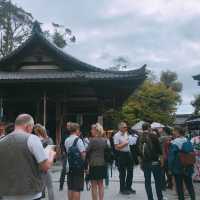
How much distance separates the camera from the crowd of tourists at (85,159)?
4941 millimetres

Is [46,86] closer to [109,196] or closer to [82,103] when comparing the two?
[82,103]

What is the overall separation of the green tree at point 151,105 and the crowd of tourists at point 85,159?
3773cm

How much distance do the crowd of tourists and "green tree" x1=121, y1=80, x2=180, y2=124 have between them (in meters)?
37.7

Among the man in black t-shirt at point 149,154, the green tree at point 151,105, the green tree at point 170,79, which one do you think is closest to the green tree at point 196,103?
the green tree at point 151,105

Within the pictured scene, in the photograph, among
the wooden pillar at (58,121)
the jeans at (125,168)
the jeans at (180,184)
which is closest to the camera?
the jeans at (180,184)

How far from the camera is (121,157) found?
11.1 metres

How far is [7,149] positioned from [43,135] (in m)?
3.99

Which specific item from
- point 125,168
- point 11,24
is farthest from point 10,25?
point 125,168

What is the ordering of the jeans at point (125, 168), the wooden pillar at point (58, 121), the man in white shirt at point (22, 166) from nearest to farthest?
the man in white shirt at point (22, 166) < the jeans at point (125, 168) < the wooden pillar at point (58, 121)

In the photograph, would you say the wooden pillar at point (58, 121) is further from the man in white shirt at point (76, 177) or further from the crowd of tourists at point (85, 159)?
the man in white shirt at point (76, 177)

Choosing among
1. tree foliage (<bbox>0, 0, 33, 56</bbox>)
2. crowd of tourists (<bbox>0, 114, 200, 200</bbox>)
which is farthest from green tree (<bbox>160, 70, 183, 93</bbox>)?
crowd of tourists (<bbox>0, 114, 200, 200</bbox>)

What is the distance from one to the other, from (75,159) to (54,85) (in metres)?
10.4

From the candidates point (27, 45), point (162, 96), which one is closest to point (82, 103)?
point (27, 45)

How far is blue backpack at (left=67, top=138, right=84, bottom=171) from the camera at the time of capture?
847 centimetres
